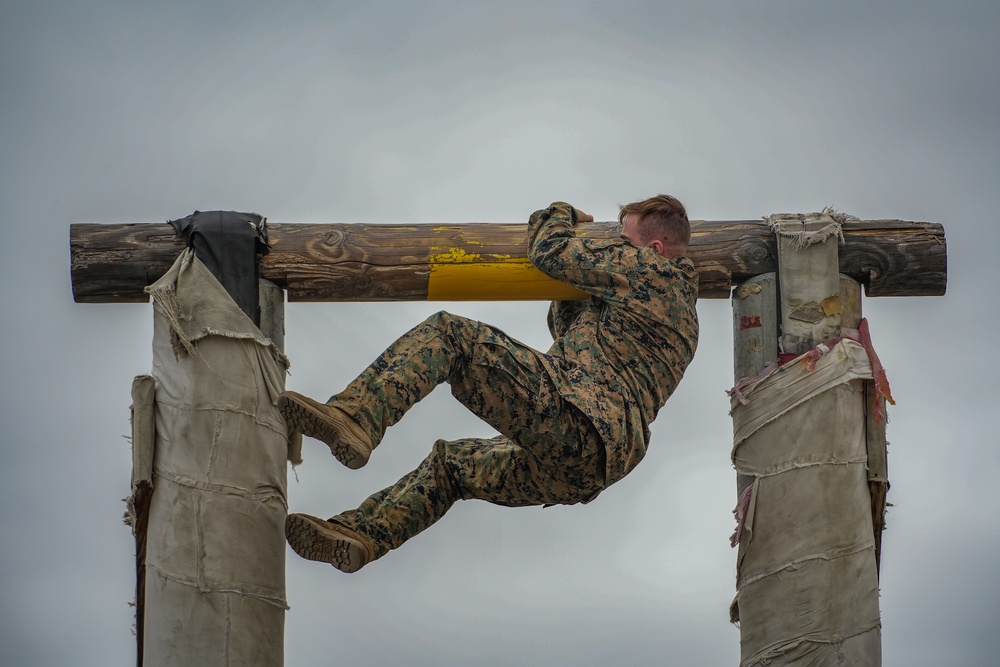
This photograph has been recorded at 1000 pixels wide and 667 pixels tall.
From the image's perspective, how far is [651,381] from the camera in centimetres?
705

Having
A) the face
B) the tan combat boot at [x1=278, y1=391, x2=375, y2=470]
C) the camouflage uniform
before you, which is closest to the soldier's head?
the face

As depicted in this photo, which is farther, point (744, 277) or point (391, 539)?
point (744, 277)

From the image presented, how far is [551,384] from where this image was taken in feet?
22.1

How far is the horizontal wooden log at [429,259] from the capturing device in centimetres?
752

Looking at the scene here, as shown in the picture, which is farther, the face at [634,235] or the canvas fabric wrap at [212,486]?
the face at [634,235]

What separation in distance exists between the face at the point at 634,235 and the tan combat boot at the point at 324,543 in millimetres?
1613

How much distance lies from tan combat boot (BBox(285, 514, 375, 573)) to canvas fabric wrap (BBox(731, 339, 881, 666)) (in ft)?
5.61

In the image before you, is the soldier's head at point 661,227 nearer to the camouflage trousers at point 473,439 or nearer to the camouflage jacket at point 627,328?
the camouflage jacket at point 627,328

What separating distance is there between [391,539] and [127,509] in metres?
1.11

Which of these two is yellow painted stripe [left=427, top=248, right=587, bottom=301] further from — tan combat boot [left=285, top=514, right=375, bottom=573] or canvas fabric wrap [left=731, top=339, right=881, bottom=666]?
tan combat boot [left=285, top=514, right=375, bottom=573]

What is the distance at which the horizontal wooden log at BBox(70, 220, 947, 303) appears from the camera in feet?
24.7

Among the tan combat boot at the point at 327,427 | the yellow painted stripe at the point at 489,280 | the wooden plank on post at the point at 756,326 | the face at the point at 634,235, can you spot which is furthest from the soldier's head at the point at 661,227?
the tan combat boot at the point at 327,427

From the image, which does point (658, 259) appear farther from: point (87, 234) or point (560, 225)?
point (87, 234)

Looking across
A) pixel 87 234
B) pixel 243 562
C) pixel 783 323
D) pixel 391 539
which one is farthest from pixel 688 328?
pixel 87 234
